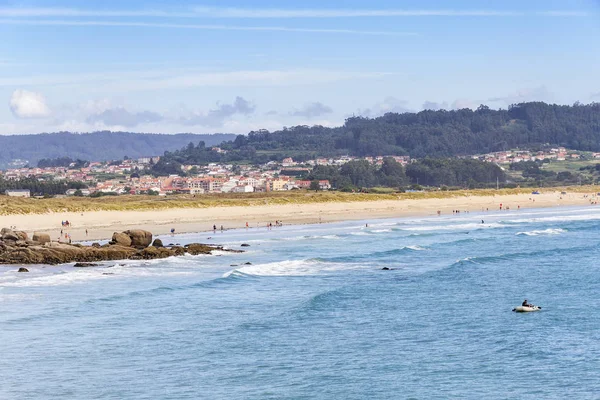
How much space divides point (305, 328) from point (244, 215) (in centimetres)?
5492

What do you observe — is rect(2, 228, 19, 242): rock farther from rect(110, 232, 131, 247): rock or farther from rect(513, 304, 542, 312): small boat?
rect(513, 304, 542, 312): small boat

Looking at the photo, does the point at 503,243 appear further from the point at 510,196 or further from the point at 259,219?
the point at 510,196

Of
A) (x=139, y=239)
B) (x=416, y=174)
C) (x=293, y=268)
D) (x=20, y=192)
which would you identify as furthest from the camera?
(x=416, y=174)

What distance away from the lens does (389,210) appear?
9406cm

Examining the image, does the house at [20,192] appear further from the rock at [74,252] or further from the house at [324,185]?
the rock at [74,252]

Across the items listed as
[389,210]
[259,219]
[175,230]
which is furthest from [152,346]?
[389,210]

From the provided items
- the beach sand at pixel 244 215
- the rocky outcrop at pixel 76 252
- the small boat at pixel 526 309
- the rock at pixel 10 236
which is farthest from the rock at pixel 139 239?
the small boat at pixel 526 309

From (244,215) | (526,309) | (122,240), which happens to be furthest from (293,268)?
(244,215)

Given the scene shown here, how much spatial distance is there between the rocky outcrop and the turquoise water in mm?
2023

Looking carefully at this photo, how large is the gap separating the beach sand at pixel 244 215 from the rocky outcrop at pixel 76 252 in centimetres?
913

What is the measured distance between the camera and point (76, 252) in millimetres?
44031

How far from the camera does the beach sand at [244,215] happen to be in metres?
62.6

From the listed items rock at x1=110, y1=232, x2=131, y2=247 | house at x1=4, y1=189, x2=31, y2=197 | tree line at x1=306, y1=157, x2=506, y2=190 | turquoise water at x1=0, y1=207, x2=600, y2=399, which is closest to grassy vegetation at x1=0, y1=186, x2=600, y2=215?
house at x1=4, y1=189, x2=31, y2=197

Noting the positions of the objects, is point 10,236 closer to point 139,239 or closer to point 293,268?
point 139,239
